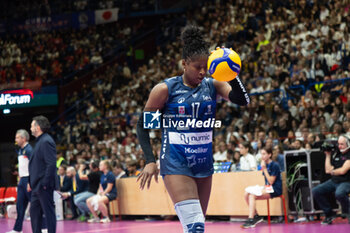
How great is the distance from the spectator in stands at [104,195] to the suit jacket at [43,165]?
Answer: 18.7 feet

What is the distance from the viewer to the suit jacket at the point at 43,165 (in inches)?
347

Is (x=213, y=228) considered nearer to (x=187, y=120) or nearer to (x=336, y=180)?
(x=336, y=180)

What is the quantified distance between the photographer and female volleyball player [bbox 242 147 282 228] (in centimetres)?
78

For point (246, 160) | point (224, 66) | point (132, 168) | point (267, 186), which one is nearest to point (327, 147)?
point (267, 186)

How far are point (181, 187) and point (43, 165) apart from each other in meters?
4.66

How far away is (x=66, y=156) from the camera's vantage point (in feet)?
72.7

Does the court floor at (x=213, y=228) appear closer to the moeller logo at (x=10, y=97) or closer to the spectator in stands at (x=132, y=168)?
the spectator in stands at (x=132, y=168)

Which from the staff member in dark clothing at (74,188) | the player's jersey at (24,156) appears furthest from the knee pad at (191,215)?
the staff member in dark clothing at (74,188)

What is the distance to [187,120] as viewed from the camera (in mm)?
5031

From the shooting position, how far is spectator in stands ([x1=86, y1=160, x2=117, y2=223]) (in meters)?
14.7

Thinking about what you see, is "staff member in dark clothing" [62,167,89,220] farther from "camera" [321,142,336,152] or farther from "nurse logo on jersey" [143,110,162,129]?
"nurse logo on jersey" [143,110,162,129]

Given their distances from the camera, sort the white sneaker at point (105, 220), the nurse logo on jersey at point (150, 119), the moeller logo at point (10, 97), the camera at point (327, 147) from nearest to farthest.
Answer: the nurse logo on jersey at point (150, 119), the camera at point (327, 147), the white sneaker at point (105, 220), the moeller logo at point (10, 97)

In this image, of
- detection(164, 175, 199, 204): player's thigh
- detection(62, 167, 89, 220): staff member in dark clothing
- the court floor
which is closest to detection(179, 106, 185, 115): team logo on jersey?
detection(164, 175, 199, 204): player's thigh

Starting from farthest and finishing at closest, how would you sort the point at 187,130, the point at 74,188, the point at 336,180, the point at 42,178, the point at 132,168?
the point at 74,188
the point at 132,168
the point at 336,180
the point at 42,178
the point at 187,130
